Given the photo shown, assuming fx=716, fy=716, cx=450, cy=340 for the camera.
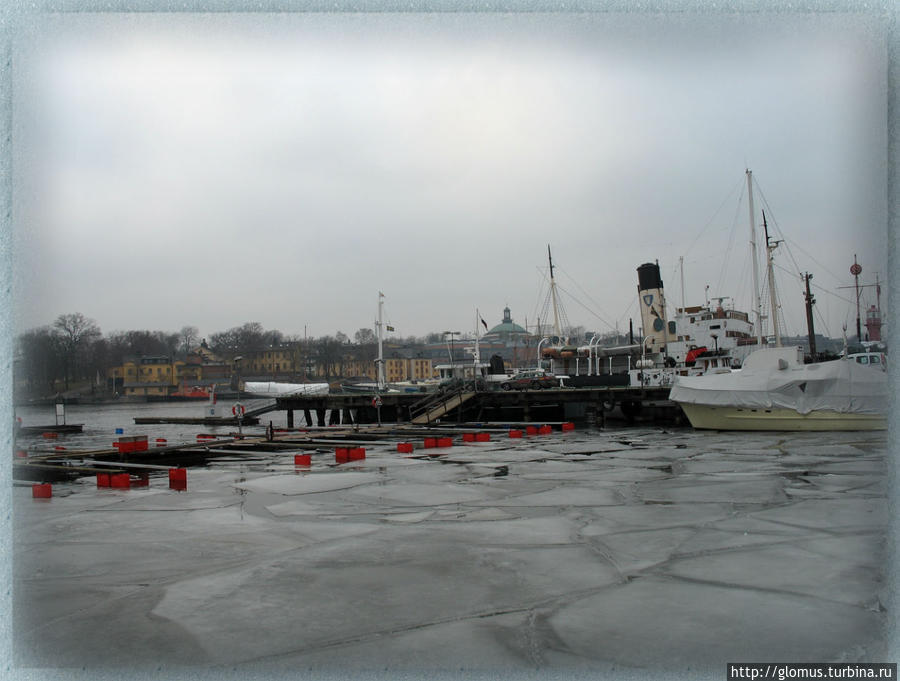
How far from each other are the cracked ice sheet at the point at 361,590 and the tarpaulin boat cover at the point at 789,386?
1856 cm

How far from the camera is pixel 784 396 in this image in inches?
945

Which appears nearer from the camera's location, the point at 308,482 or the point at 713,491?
the point at 713,491

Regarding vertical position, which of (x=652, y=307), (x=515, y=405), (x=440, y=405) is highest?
(x=652, y=307)

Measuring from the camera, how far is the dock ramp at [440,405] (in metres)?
36.8

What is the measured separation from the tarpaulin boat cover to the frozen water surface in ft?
40.5

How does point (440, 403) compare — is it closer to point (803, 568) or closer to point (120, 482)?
point (120, 482)

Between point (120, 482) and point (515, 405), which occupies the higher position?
point (120, 482)

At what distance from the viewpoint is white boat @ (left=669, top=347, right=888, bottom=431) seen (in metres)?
22.7

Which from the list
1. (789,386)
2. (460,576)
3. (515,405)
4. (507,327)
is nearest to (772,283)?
(789,386)

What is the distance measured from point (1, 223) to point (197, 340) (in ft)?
397

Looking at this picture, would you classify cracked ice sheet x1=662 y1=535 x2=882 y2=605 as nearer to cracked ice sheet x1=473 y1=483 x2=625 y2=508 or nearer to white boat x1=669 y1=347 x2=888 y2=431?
cracked ice sheet x1=473 y1=483 x2=625 y2=508

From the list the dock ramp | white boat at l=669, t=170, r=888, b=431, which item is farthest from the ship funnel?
white boat at l=669, t=170, r=888, b=431

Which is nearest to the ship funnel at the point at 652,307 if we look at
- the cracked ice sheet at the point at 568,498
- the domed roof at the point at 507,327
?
the cracked ice sheet at the point at 568,498

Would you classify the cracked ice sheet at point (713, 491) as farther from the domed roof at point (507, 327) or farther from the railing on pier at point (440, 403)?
the domed roof at point (507, 327)
